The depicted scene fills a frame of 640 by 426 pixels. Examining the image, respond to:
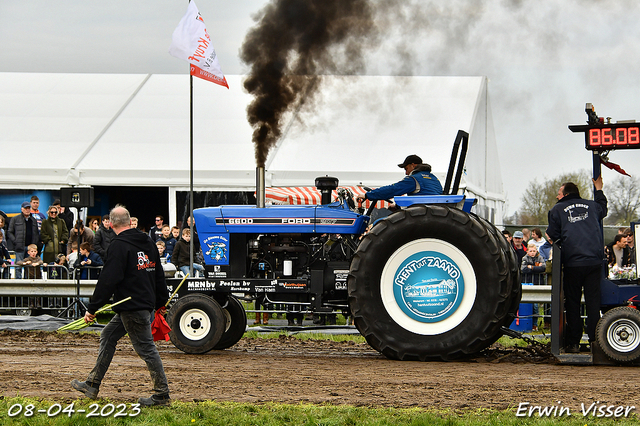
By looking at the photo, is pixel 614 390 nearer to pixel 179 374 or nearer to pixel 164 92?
pixel 179 374

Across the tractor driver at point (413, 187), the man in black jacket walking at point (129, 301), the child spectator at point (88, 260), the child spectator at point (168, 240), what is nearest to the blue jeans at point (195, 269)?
the child spectator at point (168, 240)

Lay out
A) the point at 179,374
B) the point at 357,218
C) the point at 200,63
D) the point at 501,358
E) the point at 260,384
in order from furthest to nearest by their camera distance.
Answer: the point at 200,63, the point at 357,218, the point at 501,358, the point at 179,374, the point at 260,384

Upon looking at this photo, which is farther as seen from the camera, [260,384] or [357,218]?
[357,218]

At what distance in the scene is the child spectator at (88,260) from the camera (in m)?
12.7

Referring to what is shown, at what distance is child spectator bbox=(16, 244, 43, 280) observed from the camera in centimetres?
1260

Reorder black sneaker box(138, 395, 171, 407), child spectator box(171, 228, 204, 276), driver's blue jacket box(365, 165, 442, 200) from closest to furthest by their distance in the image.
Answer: black sneaker box(138, 395, 171, 407)
driver's blue jacket box(365, 165, 442, 200)
child spectator box(171, 228, 204, 276)

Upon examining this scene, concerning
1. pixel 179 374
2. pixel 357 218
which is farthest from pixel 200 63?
pixel 179 374

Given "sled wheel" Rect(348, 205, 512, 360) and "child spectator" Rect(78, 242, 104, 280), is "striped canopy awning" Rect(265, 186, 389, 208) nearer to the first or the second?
"child spectator" Rect(78, 242, 104, 280)

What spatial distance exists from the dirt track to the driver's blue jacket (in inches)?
66.0

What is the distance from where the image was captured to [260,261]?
332 inches

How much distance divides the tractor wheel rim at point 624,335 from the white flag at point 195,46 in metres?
8.90

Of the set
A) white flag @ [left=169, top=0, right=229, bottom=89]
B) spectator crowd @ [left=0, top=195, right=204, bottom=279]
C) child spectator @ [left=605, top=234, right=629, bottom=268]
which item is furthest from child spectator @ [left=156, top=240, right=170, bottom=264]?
child spectator @ [left=605, top=234, right=629, bottom=268]

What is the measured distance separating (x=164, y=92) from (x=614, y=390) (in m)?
15.1

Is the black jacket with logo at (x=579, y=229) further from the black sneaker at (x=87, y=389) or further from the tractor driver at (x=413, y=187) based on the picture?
the black sneaker at (x=87, y=389)
